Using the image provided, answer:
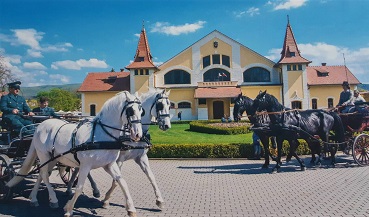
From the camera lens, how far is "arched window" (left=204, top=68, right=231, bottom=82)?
3897 centimetres

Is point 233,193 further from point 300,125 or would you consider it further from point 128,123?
point 300,125

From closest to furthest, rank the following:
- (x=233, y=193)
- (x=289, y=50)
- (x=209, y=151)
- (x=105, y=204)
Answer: (x=105, y=204), (x=233, y=193), (x=209, y=151), (x=289, y=50)

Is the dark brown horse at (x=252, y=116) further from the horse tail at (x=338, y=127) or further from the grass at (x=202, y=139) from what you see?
the grass at (x=202, y=139)

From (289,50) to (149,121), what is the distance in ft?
115

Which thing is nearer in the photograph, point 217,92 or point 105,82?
point 217,92

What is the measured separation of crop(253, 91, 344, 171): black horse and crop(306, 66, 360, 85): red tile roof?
29525 millimetres

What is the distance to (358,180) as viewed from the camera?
8602 mm

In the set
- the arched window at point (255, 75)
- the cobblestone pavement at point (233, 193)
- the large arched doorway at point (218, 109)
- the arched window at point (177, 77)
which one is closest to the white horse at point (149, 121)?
the cobblestone pavement at point (233, 193)

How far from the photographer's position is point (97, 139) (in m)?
5.70

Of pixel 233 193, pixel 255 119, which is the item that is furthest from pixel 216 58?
pixel 233 193

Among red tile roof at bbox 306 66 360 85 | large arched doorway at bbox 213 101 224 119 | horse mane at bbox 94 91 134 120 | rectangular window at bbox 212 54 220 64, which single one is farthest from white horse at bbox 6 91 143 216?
red tile roof at bbox 306 66 360 85

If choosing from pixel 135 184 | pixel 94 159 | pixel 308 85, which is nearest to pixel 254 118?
pixel 135 184

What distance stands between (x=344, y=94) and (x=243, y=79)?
27.3 m

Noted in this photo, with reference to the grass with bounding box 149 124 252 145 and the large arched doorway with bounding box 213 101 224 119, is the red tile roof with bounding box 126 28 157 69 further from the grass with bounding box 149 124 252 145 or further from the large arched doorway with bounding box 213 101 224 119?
the grass with bounding box 149 124 252 145
